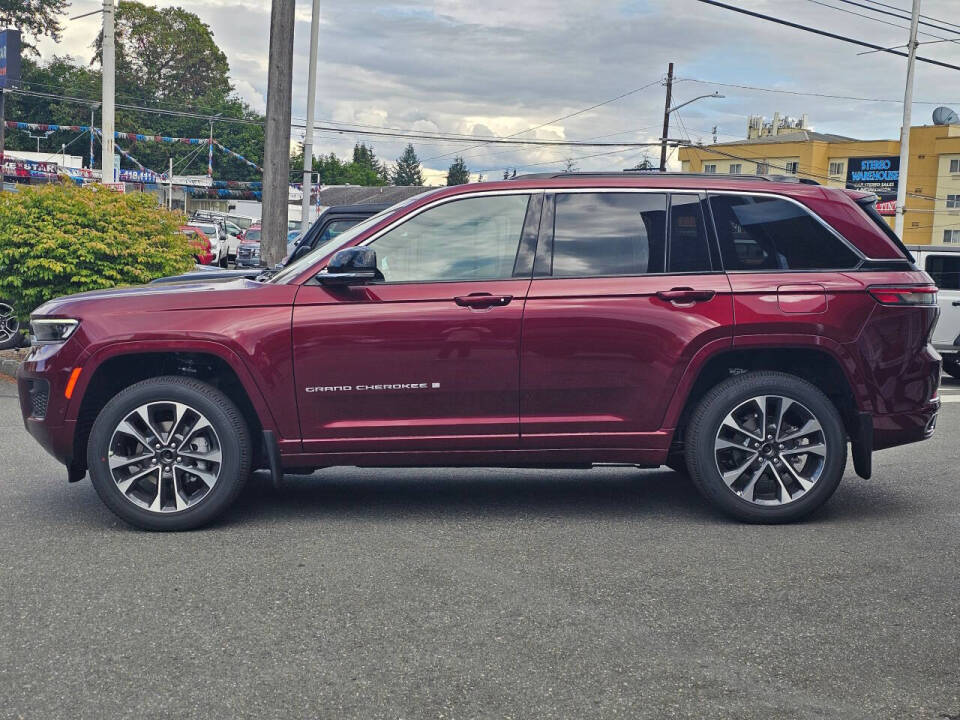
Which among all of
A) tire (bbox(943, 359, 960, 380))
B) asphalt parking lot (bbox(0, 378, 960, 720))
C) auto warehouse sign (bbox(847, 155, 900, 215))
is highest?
auto warehouse sign (bbox(847, 155, 900, 215))

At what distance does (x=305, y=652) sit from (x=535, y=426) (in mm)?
2128

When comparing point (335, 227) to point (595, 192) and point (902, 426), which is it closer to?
point (595, 192)

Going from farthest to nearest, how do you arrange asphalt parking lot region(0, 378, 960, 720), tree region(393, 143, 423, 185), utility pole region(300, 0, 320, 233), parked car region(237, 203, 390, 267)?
tree region(393, 143, 423, 185) → utility pole region(300, 0, 320, 233) → parked car region(237, 203, 390, 267) → asphalt parking lot region(0, 378, 960, 720)

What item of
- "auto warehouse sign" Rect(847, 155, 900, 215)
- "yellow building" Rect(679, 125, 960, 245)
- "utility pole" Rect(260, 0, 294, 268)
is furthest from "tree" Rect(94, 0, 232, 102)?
"utility pole" Rect(260, 0, 294, 268)

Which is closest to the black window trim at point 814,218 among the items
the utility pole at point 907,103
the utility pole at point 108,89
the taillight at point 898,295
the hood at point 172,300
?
the taillight at point 898,295

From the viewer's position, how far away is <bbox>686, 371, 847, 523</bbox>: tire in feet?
18.7

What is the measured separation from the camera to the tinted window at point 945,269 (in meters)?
15.2

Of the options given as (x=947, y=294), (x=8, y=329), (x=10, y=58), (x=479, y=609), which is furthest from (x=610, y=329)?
(x=10, y=58)

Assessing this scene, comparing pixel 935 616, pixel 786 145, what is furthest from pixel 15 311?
pixel 786 145

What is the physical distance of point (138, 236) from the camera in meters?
12.6

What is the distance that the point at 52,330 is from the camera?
575 cm

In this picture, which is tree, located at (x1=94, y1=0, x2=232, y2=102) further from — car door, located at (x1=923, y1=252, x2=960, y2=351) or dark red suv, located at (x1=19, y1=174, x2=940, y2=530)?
dark red suv, located at (x1=19, y1=174, x2=940, y2=530)

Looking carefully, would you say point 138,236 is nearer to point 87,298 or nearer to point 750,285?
point 87,298

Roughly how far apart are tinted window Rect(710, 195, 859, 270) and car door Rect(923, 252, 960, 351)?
9686mm
